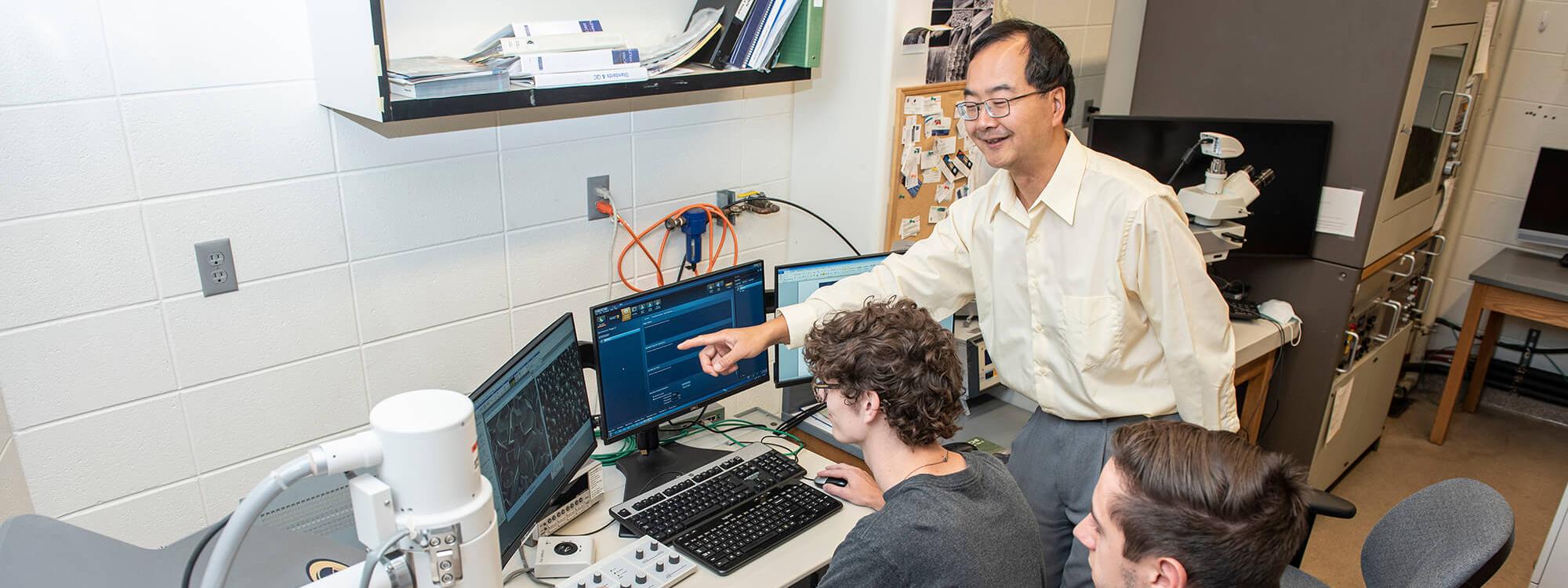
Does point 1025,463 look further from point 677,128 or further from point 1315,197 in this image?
point 1315,197

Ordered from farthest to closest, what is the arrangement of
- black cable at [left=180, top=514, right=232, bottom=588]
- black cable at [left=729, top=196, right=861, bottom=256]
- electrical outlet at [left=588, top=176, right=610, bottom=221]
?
black cable at [left=729, top=196, right=861, bottom=256]
electrical outlet at [left=588, top=176, right=610, bottom=221]
black cable at [left=180, top=514, right=232, bottom=588]

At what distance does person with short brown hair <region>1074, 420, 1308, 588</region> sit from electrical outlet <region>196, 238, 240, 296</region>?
1748mm

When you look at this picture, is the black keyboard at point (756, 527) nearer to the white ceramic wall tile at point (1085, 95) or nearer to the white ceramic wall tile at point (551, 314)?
the white ceramic wall tile at point (551, 314)

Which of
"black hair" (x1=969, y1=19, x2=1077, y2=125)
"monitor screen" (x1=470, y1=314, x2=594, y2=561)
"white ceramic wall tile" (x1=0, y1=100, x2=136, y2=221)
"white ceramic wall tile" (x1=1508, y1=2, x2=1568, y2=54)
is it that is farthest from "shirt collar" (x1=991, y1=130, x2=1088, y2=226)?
"white ceramic wall tile" (x1=1508, y1=2, x2=1568, y2=54)

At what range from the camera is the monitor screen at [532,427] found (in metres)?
1.54

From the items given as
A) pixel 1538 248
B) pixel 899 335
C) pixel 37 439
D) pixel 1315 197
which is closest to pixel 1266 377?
pixel 1315 197

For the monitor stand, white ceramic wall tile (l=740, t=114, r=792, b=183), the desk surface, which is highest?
white ceramic wall tile (l=740, t=114, r=792, b=183)

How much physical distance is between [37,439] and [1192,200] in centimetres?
287

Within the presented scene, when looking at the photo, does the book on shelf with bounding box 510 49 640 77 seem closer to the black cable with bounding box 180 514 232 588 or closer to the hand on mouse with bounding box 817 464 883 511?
the hand on mouse with bounding box 817 464 883 511

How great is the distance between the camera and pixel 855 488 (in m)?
1.98

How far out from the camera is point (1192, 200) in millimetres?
2891

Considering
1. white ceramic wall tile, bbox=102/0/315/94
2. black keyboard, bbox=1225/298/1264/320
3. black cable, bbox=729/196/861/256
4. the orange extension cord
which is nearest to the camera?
white ceramic wall tile, bbox=102/0/315/94

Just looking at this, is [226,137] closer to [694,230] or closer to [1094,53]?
[694,230]

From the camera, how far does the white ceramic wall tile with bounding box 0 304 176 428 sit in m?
1.84
